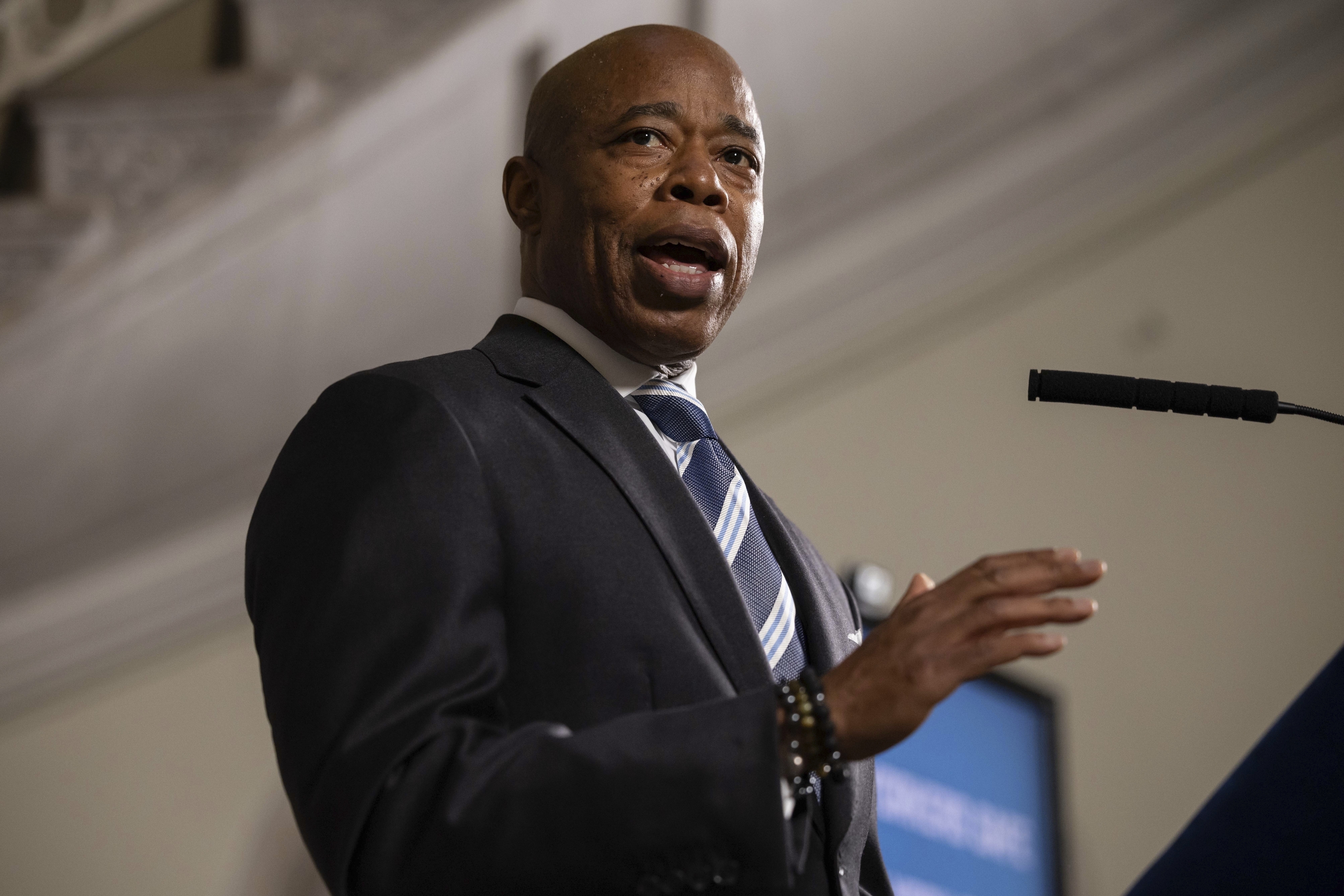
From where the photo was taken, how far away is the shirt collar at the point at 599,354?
4.47 ft

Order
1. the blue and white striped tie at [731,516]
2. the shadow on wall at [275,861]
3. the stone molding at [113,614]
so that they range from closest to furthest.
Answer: the blue and white striped tie at [731,516], the shadow on wall at [275,861], the stone molding at [113,614]

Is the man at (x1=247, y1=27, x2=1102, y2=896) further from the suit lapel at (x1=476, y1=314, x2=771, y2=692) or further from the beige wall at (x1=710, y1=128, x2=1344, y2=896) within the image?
the beige wall at (x1=710, y1=128, x2=1344, y2=896)

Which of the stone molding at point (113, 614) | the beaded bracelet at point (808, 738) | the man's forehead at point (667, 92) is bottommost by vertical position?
the stone molding at point (113, 614)

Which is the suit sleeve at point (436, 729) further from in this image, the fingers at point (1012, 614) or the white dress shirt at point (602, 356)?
the white dress shirt at point (602, 356)

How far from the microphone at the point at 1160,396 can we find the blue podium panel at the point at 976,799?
156 centimetres

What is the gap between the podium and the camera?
0.95m

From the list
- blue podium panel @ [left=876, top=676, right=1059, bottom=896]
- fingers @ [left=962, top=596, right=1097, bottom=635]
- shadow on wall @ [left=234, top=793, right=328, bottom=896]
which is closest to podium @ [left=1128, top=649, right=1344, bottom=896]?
fingers @ [left=962, top=596, right=1097, bottom=635]

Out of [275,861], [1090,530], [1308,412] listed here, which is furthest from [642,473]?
[275,861]

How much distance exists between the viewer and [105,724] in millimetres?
3486

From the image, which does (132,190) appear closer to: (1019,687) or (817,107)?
(817,107)

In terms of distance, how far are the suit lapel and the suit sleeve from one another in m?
0.12

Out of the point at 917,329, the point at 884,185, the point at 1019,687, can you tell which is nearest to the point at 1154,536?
the point at 1019,687

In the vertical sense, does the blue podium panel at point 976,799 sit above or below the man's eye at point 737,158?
below

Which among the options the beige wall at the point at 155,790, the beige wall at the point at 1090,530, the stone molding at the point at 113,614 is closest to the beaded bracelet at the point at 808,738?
the beige wall at the point at 1090,530
